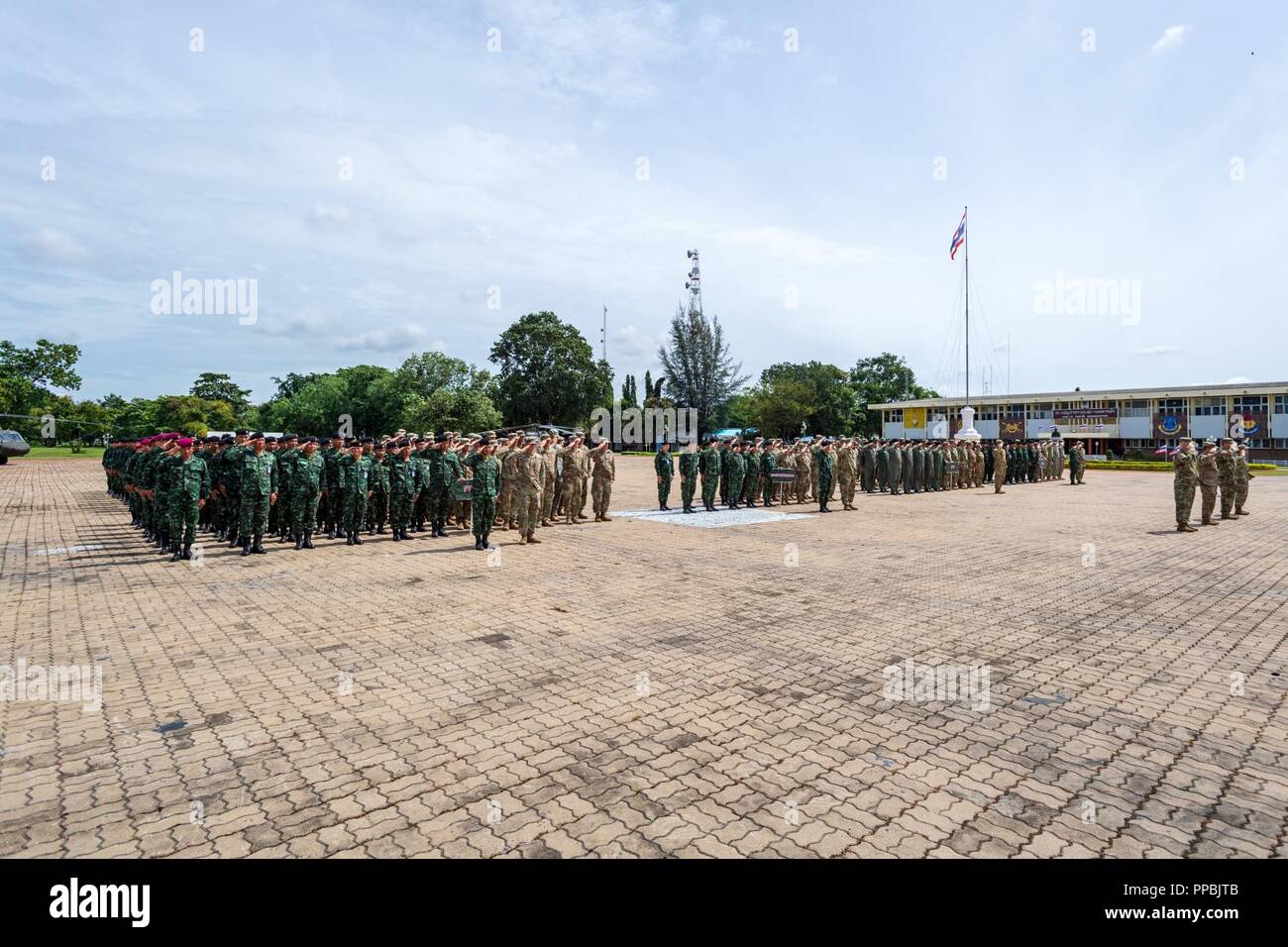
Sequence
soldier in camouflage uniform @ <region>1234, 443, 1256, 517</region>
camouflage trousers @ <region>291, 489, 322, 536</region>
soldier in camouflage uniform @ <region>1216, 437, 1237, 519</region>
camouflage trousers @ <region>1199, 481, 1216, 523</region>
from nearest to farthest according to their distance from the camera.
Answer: camouflage trousers @ <region>291, 489, 322, 536</region>
camouflage trousers @ <region>1199, 481, 1216, 523</region>
soldier in camouflage uniform @ <region>1216, 437, 1237, 519</region>
soldier in camouflage uniform @ <region>1234, 443, 1256, 517</region>

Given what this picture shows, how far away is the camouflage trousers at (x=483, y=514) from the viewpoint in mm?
11320

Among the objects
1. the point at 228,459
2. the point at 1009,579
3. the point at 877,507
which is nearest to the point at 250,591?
the point at 228,459

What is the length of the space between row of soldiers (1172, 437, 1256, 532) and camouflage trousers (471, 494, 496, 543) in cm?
1296

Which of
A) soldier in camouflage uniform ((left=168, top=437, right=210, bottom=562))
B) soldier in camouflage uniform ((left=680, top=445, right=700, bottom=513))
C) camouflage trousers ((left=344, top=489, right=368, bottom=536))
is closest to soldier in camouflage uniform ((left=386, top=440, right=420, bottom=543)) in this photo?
camouflage trousers ((left=344, top=489, right=368, bottom=536))

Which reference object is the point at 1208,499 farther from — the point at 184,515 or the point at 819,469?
the point at 184,515

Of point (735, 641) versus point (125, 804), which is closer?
point (125, 804)

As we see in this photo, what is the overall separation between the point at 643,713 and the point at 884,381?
315 ft

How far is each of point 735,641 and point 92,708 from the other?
15.9ft

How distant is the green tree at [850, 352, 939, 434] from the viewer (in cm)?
8156

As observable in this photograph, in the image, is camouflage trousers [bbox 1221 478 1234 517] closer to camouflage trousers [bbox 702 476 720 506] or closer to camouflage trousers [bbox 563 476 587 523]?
camouflage trousers [bbox 702 476 720 506]

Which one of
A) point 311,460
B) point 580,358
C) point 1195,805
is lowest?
point 1195,805

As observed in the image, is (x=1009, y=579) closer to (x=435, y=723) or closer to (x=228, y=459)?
(x=435, y=723)
